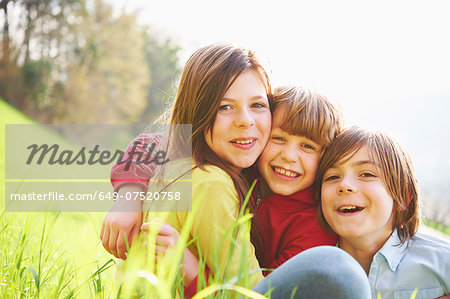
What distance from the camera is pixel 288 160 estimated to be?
190cm

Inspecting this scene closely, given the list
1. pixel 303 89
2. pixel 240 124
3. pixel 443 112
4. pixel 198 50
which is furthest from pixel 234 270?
pixel 443 112

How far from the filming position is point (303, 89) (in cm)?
204

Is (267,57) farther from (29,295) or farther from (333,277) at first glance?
(29,295)

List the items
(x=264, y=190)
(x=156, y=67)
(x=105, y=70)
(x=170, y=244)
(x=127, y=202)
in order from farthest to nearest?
(x=156, y=67), (x=105, y=70), (x=264, y=190), (x=127, y=202), (x=170, y=244)

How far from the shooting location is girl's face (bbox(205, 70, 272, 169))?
1.89 meters

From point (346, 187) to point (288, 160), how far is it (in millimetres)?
271

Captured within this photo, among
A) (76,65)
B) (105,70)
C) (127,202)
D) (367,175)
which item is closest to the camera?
(367,175)

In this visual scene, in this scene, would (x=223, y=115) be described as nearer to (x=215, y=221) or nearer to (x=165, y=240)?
(x=215, y=221)

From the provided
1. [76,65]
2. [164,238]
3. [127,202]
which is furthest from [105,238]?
[76,65]

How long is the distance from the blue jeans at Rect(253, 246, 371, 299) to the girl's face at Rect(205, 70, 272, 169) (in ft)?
2.68

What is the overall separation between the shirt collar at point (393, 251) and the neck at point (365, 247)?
5 cm

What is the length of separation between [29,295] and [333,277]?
983 millimetres

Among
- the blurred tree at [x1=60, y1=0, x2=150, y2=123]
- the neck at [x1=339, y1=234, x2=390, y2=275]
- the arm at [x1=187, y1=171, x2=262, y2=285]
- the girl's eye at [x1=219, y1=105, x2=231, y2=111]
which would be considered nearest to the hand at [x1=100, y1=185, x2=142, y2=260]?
the arm at [x1=187, y1=171, x2=262, y2=285]

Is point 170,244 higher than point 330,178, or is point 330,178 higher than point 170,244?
point 330,178
